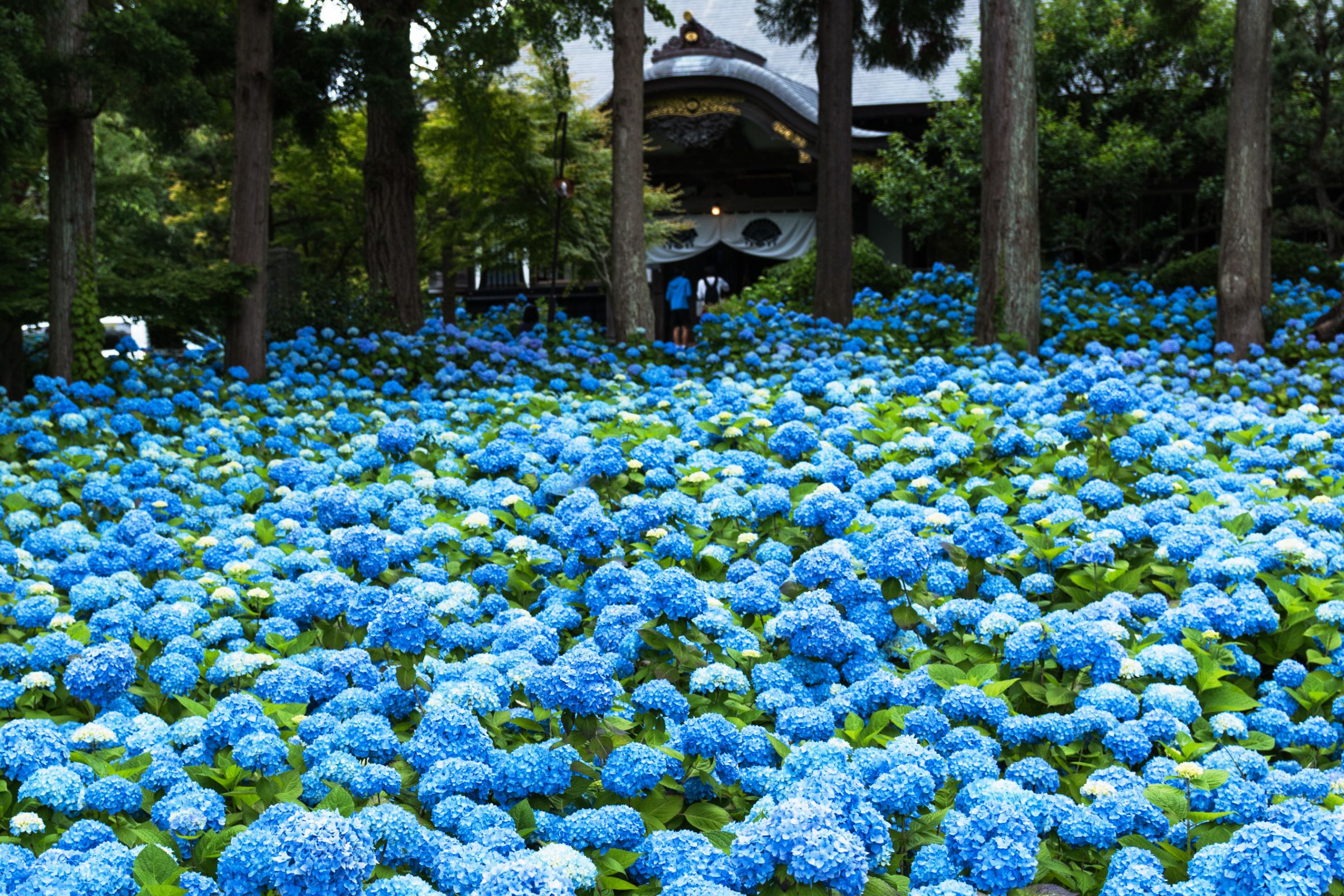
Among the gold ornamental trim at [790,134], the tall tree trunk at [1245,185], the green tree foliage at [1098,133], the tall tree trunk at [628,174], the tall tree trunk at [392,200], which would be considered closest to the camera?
the tall tree trunk at [1245,185]

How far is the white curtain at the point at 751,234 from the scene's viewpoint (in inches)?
953

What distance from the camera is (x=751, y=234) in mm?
24547

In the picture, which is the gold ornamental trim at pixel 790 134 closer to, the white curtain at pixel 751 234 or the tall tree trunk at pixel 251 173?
the white curtain at pixel 751 234

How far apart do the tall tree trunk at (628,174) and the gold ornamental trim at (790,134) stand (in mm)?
8754

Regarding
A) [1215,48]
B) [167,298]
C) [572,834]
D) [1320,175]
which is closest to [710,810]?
[572,834]

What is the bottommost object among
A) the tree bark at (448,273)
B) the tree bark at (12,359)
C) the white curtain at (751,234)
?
the tree bark at (12,359)

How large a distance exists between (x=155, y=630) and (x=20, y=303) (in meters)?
6.59

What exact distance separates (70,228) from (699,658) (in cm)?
802

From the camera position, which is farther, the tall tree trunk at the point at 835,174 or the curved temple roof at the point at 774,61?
the curved temple roof at the point at 774,61

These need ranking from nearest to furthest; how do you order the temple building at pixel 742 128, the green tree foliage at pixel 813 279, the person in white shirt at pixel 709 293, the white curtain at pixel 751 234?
1. the green tree foliage at pixel 813 279
2. the person in white shirt at pixel 709 293
3. the temple building at pixel 742 128
4. the white curtain at pixel 751 234

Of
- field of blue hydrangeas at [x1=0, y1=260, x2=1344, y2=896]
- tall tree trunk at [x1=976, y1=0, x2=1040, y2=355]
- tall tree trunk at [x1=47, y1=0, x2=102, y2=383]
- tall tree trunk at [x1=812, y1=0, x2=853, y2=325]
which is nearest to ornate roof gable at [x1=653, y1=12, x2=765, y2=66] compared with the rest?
tall tree trunk at [x1=812, y1=0, x2=853, y2=325]

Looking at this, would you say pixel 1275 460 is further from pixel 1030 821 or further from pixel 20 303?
pixel 20 303

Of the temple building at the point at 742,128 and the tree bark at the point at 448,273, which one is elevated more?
the temple building at the point at 742,128

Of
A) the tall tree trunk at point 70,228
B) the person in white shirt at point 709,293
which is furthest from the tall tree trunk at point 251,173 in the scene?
the person in white shirt at point 709,293
